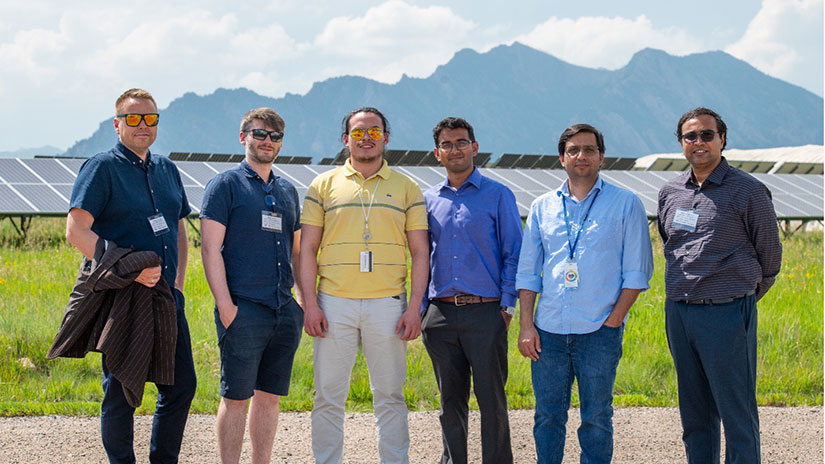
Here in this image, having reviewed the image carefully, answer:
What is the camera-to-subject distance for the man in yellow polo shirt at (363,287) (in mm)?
4641

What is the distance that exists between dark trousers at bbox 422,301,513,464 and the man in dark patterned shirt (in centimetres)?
110

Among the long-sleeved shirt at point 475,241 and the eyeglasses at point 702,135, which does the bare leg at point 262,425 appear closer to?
the long-sleeved shirt at point 475,241

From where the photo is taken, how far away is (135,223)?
4.43 m

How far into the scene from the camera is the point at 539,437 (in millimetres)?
4520

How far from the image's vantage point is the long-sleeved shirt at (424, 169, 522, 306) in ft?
15.4

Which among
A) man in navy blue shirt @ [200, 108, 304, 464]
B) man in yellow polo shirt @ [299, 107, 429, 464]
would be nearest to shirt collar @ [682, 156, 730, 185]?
man in yellow polo shirt @ [299, 107, 429, 464]

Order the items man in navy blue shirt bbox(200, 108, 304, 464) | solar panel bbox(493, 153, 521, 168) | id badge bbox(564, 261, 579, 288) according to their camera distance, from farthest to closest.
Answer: solar panel bbox(493, 153, 521, 168) → man in navy blue shirt bbox(200, 108, 304, 464) → id badge bbox(564, 261, 579, 288)

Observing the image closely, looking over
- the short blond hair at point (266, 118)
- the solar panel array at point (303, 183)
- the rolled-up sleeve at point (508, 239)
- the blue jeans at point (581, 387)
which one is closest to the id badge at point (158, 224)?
the short blond hair at point (266, 118)

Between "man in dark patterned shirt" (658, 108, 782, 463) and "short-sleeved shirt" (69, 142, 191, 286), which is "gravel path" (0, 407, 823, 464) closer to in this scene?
"man in dark patterned shirt" (658, 108, 782, 463)

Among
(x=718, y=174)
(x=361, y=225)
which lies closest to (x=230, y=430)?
(x=361, y=225)

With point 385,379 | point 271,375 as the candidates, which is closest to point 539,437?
point 385,379

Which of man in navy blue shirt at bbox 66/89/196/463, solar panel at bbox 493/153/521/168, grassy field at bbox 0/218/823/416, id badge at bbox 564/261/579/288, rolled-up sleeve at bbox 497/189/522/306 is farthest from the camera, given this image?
solar panel at bbox 493/153/521/168

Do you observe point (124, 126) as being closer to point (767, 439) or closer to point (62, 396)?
point (62, 396)

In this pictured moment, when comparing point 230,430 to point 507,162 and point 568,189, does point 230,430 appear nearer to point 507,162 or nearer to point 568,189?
point 568,189
